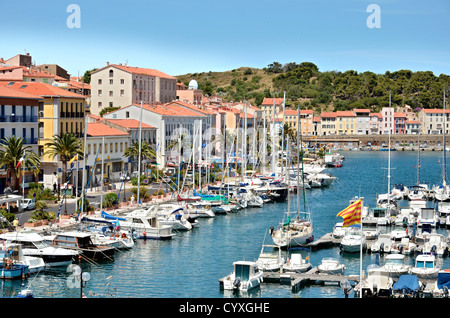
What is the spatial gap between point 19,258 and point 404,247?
519 inches

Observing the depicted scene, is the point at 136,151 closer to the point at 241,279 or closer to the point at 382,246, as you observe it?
the point at 382,246

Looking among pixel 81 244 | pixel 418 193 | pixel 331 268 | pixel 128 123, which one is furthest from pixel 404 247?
pixel 128 123

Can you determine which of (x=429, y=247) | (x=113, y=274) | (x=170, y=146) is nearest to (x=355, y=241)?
(x=429, y=247)

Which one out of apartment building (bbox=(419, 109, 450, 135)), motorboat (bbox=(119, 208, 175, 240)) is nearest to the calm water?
motorboat (bbox=(119, 208, 175, 240))

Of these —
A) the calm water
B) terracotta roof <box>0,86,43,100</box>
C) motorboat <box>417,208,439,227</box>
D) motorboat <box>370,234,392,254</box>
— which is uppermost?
terracotta roof <box>0,86,43,100</box>

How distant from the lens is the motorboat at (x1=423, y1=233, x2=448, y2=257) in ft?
81.6

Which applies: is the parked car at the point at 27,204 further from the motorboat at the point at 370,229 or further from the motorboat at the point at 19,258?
the motorboat at the point at 370,229

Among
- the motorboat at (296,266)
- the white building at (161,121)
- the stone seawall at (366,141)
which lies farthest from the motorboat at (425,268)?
the stone seawall at (366,141)

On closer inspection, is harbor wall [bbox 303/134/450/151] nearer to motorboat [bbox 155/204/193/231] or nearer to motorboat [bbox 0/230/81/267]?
motorboat [bbox 155/204/193/231]

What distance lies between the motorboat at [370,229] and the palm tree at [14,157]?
1532 centimetres

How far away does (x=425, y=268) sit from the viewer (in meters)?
21.1

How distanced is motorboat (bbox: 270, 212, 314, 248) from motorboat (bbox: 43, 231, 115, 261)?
6.40 meters

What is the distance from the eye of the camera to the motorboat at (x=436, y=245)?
2486 cm
